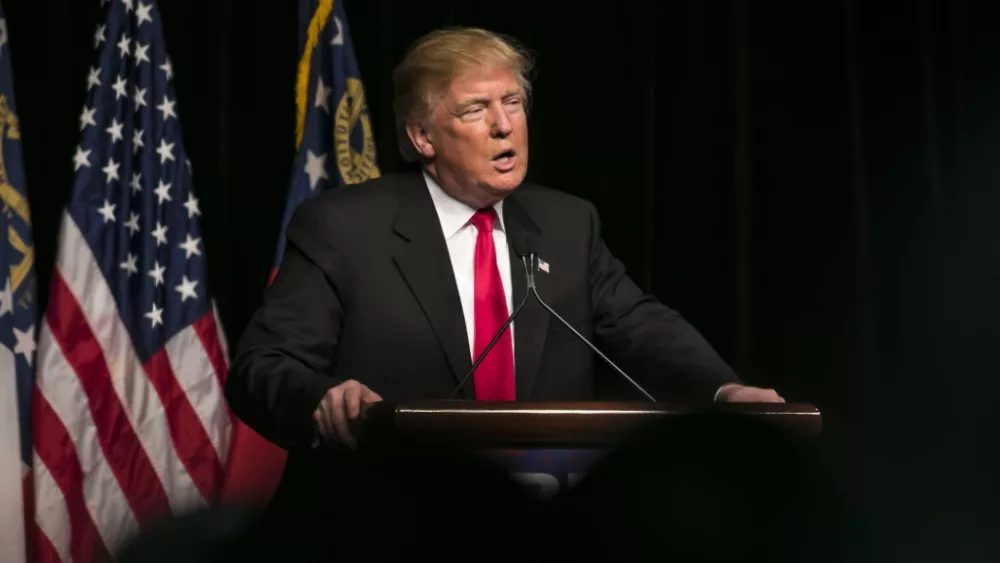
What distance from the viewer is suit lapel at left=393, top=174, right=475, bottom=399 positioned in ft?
7.41

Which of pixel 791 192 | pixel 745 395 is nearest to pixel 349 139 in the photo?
pixel 791 192

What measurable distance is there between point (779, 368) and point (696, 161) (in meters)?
0.71

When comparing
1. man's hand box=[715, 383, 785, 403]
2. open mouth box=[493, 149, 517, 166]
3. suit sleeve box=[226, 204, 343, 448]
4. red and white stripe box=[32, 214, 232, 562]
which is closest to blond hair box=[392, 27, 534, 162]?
open mouth box=[493, 149, 517, 166]

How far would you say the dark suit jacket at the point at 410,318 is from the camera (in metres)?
2.22

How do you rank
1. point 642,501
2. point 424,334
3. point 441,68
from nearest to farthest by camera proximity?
1. point 642,501
2. point 424,334
3. point 441,68

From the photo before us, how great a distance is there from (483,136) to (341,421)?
0.95 metres

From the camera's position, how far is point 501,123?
244cm

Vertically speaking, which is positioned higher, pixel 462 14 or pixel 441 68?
pixel 462 14

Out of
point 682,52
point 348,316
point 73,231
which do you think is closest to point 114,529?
point 73,231

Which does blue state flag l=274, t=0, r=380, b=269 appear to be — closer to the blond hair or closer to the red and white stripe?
the red and white stripe

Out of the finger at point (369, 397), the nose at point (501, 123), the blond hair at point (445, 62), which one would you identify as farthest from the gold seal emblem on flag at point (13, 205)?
the finger at point (369, 397)

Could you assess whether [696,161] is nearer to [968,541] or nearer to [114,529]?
[968,541]

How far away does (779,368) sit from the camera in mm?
3670

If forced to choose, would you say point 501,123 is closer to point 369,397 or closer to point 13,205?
point 369,397
